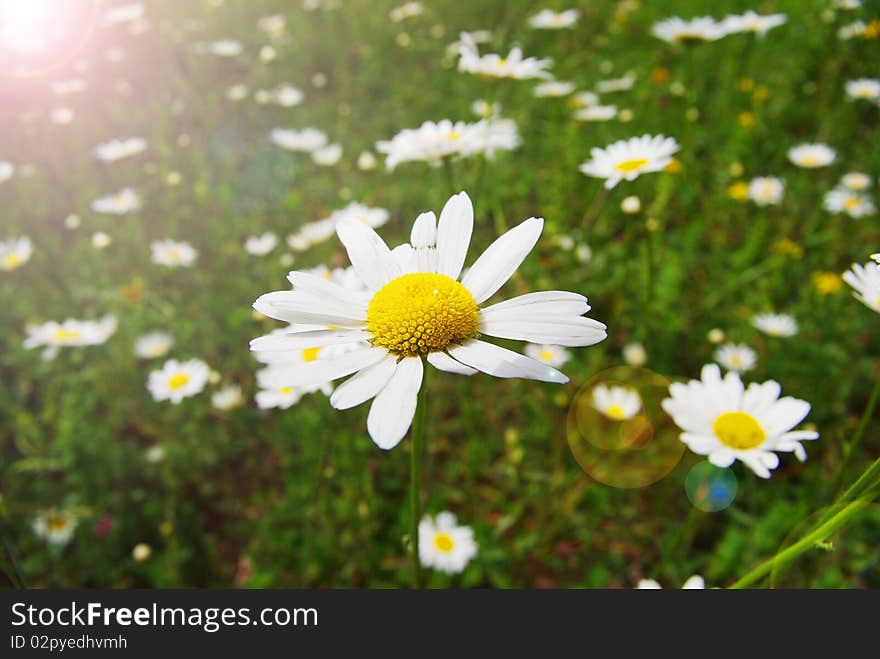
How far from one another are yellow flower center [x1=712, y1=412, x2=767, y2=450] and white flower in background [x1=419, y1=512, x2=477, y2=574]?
2.89ft

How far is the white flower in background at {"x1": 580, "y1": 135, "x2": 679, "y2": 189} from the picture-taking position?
178 cm

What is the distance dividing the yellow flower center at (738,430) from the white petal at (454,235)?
64cm

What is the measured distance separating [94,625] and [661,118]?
3514 mm

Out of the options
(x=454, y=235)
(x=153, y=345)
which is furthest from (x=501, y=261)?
(x=153, y=345)

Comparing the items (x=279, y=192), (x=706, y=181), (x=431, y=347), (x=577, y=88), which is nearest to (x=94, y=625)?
(x=431, y=347)

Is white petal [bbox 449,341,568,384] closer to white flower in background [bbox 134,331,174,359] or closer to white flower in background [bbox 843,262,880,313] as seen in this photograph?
white flower in background [bbox 843,262,880,313]

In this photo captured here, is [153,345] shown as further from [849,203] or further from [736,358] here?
[849,203]

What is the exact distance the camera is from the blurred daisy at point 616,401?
2.23 meters

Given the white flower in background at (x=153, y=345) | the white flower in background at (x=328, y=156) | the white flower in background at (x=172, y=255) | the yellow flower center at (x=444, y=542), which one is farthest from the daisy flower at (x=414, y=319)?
the white flower in background at (x=328, y=156)

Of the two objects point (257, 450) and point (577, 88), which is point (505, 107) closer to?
point (577, 88)

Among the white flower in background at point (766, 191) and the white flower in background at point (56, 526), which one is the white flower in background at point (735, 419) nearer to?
the white flower in background at point (766, 191)

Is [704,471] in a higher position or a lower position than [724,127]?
lower

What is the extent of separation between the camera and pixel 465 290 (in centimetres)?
96

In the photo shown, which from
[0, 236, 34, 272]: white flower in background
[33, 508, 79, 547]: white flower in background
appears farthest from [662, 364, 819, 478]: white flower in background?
[0, 236, 34, 272]: white flower in background
